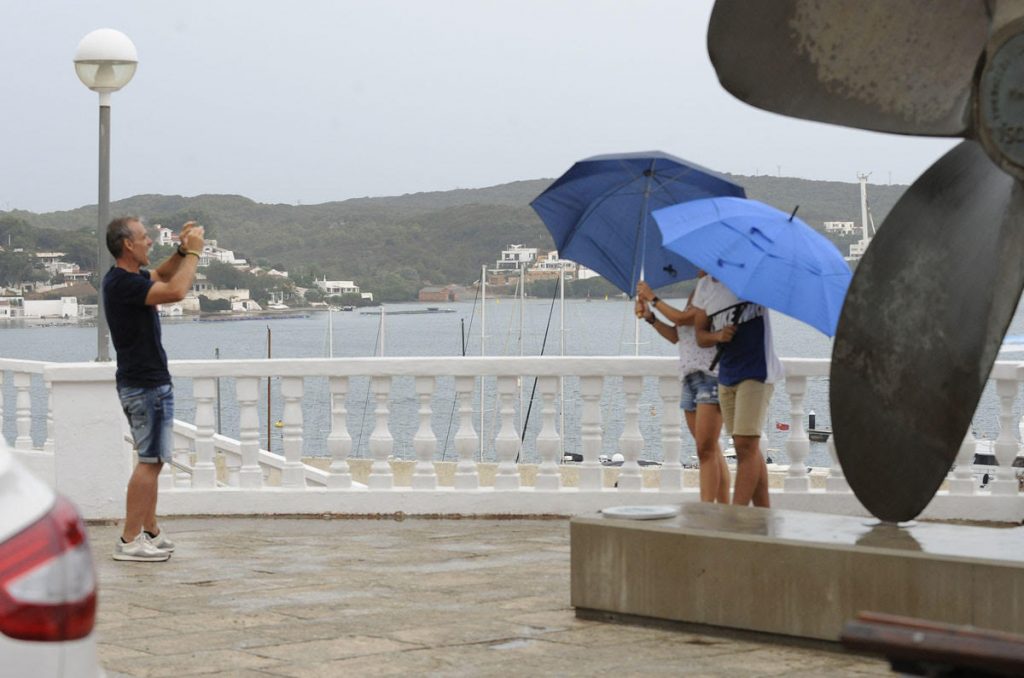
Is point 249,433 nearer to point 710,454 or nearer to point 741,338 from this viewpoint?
point 710,454

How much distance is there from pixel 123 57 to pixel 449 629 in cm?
623

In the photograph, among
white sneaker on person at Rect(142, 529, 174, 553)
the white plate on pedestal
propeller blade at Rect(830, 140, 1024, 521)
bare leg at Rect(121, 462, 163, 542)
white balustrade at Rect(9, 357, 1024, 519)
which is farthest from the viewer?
white balustrade at Rect(9, 357, 1024, 519)

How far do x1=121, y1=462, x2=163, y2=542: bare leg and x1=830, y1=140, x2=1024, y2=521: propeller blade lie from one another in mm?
3590

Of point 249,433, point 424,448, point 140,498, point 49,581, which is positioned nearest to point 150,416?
point 140,498

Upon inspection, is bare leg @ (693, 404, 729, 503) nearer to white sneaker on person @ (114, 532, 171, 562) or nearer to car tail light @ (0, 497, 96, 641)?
white sneaker on person @ (114, 532, 171, 562)

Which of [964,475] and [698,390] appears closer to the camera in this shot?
[698,390]

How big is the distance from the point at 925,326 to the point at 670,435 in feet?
12.9

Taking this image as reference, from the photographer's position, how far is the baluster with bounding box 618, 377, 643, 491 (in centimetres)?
1026

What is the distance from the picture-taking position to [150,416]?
833 centimetres

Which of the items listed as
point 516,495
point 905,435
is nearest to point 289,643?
point 905,435

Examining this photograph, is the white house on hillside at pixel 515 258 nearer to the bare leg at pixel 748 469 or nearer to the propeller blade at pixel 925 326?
the bare leg at pixel 748 469

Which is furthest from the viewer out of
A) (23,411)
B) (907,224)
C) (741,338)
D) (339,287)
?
(339,287)

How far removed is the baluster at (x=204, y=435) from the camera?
1038 centimetres

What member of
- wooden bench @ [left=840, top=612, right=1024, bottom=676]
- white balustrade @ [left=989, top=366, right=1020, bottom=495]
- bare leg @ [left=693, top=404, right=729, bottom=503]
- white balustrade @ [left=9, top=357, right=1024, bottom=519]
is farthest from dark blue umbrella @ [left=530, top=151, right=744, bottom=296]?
wooden bench @ [left=840, top=612, right=1024, bottom=676]
